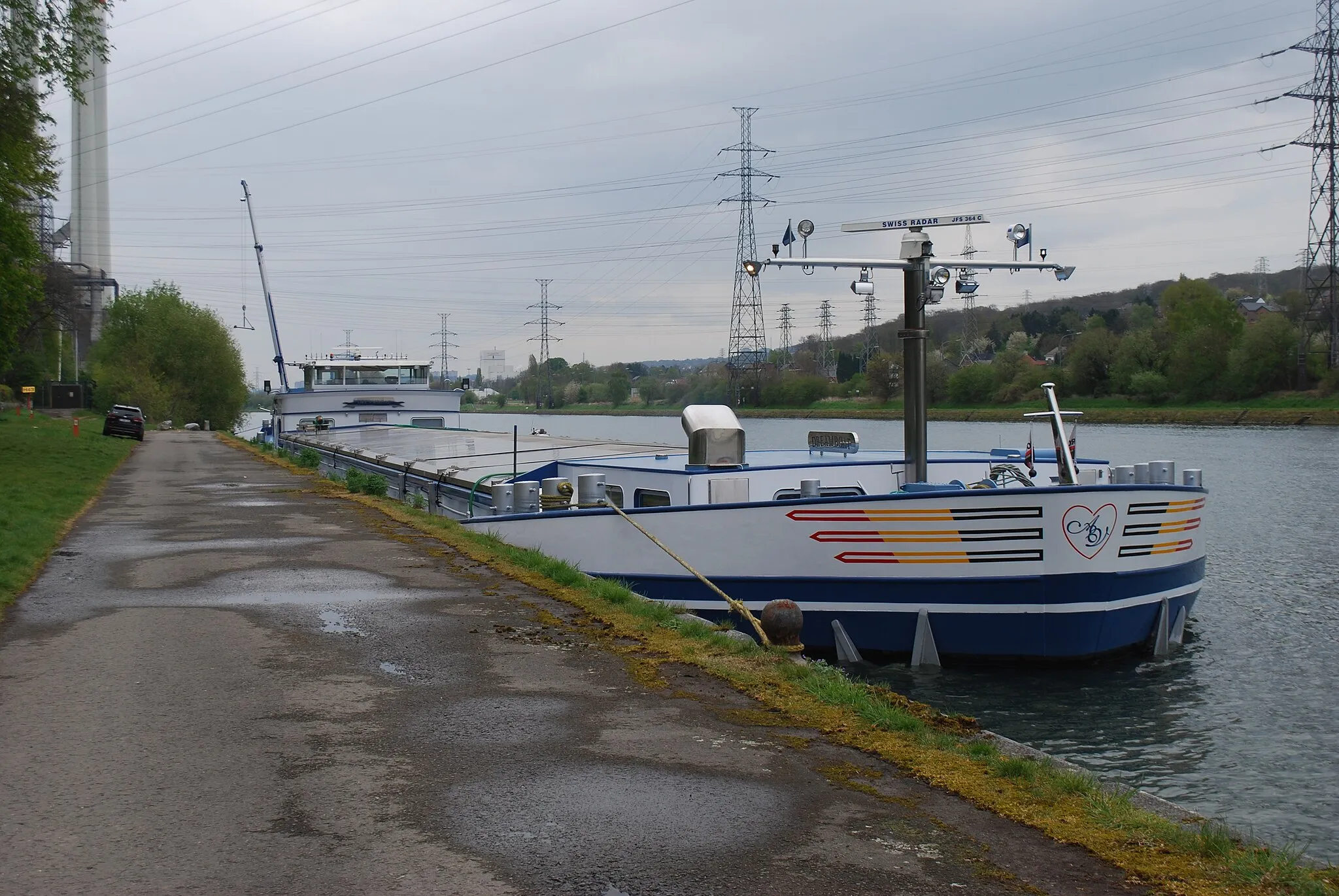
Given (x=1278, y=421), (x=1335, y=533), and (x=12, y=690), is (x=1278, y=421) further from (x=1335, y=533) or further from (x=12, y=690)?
(x=12, y=690)

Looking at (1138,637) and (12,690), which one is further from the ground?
(12,690)

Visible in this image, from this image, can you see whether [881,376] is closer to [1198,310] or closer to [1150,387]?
[1150,387]

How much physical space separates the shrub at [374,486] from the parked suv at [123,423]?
3518 centimetres

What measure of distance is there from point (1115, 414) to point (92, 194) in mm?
104402

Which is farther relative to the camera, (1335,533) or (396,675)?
(1335,533)

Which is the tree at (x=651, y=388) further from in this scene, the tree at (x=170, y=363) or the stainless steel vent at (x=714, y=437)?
the stainless steel vent at (x=714, y=437)

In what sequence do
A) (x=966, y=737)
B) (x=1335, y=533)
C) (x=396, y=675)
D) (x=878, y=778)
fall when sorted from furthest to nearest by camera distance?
(x=1335, y=533) < (x=396, y=675) < (x=966, y=737) < (x=878, y=778)

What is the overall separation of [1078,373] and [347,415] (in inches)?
1931

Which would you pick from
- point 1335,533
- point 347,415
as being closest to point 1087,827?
point 1335,533

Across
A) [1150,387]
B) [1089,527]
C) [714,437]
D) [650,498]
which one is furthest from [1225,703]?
[1150,387]

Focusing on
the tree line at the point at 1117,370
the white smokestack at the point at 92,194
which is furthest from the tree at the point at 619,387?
the white smokestack at the point at 92,194

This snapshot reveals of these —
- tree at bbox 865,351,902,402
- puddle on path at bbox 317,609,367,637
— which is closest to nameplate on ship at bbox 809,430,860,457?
puddle on path at bbox 317,609,367,637

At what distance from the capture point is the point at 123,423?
54125mm

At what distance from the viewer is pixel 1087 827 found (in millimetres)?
5152
